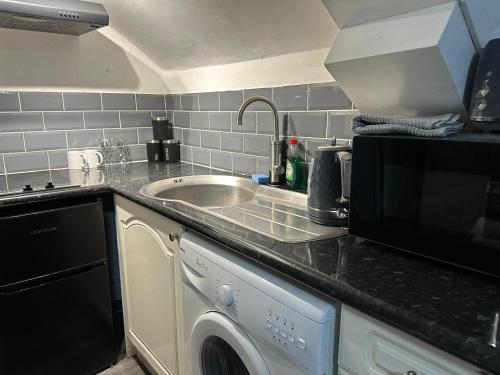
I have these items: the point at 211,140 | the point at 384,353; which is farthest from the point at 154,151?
the point at 384,353

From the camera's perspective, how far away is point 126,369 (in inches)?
67.7

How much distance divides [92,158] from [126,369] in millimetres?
1100

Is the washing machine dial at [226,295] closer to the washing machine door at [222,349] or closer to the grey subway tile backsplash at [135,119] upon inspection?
the washing machine door at [222,349]

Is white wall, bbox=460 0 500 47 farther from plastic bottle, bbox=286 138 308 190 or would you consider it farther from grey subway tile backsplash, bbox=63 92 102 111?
grey subway tile backsplash, bbox=63 92 102 111

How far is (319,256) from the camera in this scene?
788mm

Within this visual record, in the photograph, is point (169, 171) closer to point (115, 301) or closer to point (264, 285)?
point (115, 301)

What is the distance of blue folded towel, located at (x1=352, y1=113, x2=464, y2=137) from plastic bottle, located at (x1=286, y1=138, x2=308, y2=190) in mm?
563

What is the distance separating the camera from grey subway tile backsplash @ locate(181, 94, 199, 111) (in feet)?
6.70

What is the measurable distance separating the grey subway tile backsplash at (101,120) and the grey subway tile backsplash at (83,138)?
0.11 ft

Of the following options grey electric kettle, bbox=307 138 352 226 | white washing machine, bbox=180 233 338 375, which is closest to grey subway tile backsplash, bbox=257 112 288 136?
grey electric kettle, bbox=307 138 352 226

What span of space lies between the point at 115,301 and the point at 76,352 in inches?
15.0

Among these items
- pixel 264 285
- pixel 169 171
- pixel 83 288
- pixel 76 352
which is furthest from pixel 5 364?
pixel 264 285

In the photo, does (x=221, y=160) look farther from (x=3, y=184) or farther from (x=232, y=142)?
(x=3, y=184)

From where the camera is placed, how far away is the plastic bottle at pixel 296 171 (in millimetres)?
1416
